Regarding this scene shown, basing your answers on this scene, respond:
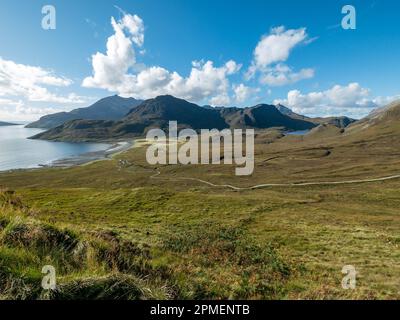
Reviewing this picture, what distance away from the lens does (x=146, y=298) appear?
8.49 meters

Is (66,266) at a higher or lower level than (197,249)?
higher

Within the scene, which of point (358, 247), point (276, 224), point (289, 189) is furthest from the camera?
point (289, 189)

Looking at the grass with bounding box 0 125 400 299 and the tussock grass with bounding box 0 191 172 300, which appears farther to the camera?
the grass with bounding box 0 125 400 299

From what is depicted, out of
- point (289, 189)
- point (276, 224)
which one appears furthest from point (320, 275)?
point (289, 189)

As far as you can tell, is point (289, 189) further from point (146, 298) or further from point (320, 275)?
point (146, 298)

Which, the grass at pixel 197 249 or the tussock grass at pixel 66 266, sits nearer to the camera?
the tussock grass at pixel 66 266

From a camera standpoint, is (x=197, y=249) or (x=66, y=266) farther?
(x=197, y=249)

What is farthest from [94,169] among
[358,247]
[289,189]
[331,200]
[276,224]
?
[358,247]

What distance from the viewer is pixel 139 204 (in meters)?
56.9
